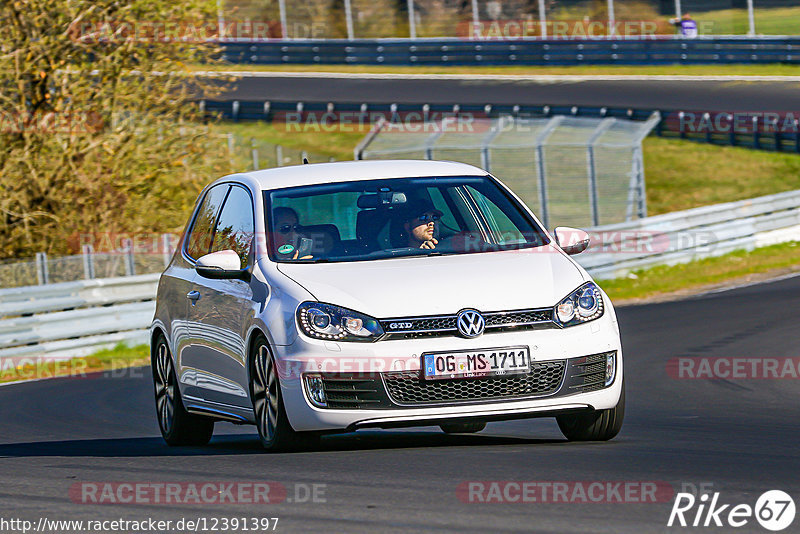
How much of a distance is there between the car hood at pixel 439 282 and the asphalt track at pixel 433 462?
2.43 ft

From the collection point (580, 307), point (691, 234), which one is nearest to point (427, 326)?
point (580, 307)

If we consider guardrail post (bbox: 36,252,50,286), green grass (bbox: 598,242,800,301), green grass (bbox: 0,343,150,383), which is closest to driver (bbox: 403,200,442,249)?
green grass (bbox: 0,343,150,383)

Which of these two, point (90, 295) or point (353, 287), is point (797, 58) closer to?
point (90, 295)

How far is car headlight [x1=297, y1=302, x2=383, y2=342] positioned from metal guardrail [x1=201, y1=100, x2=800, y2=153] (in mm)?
25559

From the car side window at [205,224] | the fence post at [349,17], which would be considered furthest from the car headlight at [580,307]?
the fence post at [349,17]

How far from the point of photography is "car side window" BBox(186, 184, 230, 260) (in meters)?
9.36

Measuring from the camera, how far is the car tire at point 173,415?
9398mm

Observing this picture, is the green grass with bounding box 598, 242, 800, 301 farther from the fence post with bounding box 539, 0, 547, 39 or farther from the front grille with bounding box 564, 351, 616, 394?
the fence post with bounding box 539, 0, 547, 39

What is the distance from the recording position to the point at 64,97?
22766mm

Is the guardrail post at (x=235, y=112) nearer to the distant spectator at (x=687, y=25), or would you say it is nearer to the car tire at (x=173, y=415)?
the distant spectator at (x=687, y=25)

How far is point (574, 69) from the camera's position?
43906 mm

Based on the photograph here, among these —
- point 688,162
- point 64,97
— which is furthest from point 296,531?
point 688,162

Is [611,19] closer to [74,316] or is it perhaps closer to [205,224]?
[74,316]

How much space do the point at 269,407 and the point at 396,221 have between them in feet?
4.37
